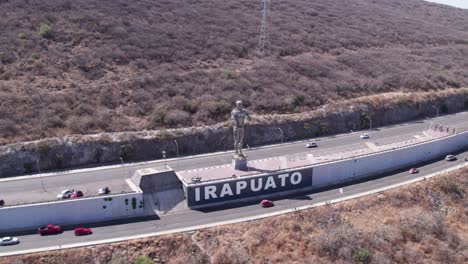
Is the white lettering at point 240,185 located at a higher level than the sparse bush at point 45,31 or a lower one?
lower

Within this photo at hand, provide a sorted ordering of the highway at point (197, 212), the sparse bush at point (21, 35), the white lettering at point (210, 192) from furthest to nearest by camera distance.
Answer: the sparse bush at point (21, 35), the white lettering at point (210, 192), the highway at point (197, 212)

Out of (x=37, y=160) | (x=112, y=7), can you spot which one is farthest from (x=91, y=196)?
(x=112, y=7)

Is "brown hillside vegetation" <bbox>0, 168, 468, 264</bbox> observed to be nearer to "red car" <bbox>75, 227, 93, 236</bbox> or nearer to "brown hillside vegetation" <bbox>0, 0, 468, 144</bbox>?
"red car" <bbox>75, 227, 93, 236</bbox>

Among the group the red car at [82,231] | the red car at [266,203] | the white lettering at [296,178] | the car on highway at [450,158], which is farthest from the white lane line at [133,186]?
the car on highway at [450,158]

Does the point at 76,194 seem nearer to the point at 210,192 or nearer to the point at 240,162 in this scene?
the point at 210,192

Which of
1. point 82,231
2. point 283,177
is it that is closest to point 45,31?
point 82,231

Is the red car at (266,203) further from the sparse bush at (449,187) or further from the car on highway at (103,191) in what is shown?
the sparse bush at (449,187)

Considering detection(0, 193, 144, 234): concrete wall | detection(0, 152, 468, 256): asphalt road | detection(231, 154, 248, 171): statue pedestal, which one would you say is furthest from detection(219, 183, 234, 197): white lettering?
detection(0, 193, 144, 234): concrete wall
